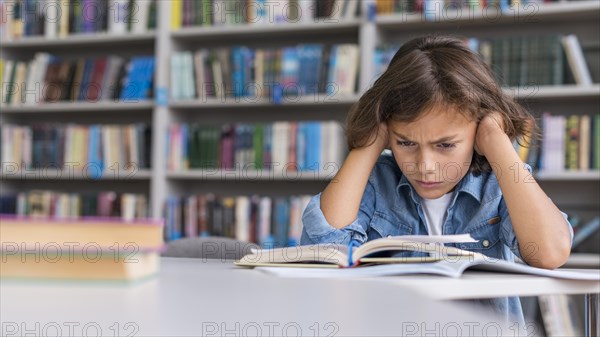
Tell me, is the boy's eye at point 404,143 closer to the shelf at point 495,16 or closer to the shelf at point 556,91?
the shelf at point 556,91

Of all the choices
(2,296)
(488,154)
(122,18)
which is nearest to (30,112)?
(122,18)

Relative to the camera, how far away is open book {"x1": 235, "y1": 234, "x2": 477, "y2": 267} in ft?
3.12

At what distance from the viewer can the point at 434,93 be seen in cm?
130

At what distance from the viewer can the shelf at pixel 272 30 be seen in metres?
2.88

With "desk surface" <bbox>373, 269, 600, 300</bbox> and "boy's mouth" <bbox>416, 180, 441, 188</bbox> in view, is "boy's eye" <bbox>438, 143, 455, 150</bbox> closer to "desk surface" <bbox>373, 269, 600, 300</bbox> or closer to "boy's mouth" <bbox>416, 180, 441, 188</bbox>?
"boy's mouth" <bbox>416, 180, 441, 188</bbox>

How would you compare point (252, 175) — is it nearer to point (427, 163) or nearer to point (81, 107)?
point (81, 107)

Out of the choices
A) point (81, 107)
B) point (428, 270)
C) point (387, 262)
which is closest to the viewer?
point (428, 270)

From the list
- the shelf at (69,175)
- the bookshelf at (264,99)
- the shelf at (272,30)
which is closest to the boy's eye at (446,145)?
the bookshelf at (264,99)

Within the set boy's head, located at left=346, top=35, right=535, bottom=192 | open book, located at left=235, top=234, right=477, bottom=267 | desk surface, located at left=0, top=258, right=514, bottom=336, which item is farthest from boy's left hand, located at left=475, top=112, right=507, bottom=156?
desk surface, located at left=0, top=258, right=514, bottom=336

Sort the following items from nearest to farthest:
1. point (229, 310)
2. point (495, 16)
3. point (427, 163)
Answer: point (229, 310) → point (427, 163) → point (495, 16)

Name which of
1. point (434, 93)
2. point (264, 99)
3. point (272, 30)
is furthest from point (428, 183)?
point (272, 30)

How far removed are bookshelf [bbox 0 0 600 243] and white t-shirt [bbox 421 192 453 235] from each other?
4.13 ft

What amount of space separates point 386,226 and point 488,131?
274mm

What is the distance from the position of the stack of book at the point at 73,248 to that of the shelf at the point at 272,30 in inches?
87.3
